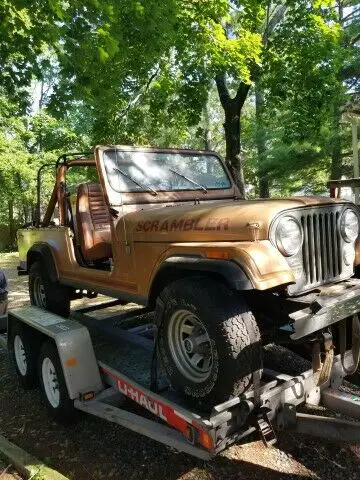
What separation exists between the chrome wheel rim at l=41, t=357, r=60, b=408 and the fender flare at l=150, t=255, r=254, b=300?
4.70 ft

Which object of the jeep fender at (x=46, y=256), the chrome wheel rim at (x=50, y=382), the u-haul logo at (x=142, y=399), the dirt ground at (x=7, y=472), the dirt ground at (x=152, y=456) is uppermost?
the jeep fender at (x=46, y=256)

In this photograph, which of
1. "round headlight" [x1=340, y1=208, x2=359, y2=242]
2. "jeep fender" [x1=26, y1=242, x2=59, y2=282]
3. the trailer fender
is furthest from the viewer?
"jeep fender" [x1=26, y1=242, x2=59, y2=282]

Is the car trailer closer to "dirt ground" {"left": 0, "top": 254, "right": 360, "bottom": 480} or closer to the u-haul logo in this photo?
the u-haul logo

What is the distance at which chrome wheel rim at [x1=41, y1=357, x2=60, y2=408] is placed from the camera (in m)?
3.80

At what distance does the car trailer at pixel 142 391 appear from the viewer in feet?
8.58

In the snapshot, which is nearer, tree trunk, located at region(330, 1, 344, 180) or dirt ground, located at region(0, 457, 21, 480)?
dirt ground, located at region(0, 457, 21, 480)

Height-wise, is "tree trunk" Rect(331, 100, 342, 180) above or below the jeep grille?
above

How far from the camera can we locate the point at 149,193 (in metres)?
4.29

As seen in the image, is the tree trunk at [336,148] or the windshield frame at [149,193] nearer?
the windshield frame at [149,193]

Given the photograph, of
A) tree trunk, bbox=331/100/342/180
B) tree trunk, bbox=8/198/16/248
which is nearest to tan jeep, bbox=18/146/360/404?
tree trunk, bbox=331/100/342/180

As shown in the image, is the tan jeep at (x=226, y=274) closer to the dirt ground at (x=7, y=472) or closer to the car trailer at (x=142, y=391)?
the car trailer at (x=142, y=391)

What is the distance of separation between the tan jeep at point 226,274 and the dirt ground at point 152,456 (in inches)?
24.6

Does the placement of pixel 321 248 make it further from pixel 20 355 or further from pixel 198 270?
pixel 20 355

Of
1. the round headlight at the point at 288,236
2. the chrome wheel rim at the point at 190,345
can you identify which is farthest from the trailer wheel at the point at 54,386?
the round headlight at the point at 288,236
